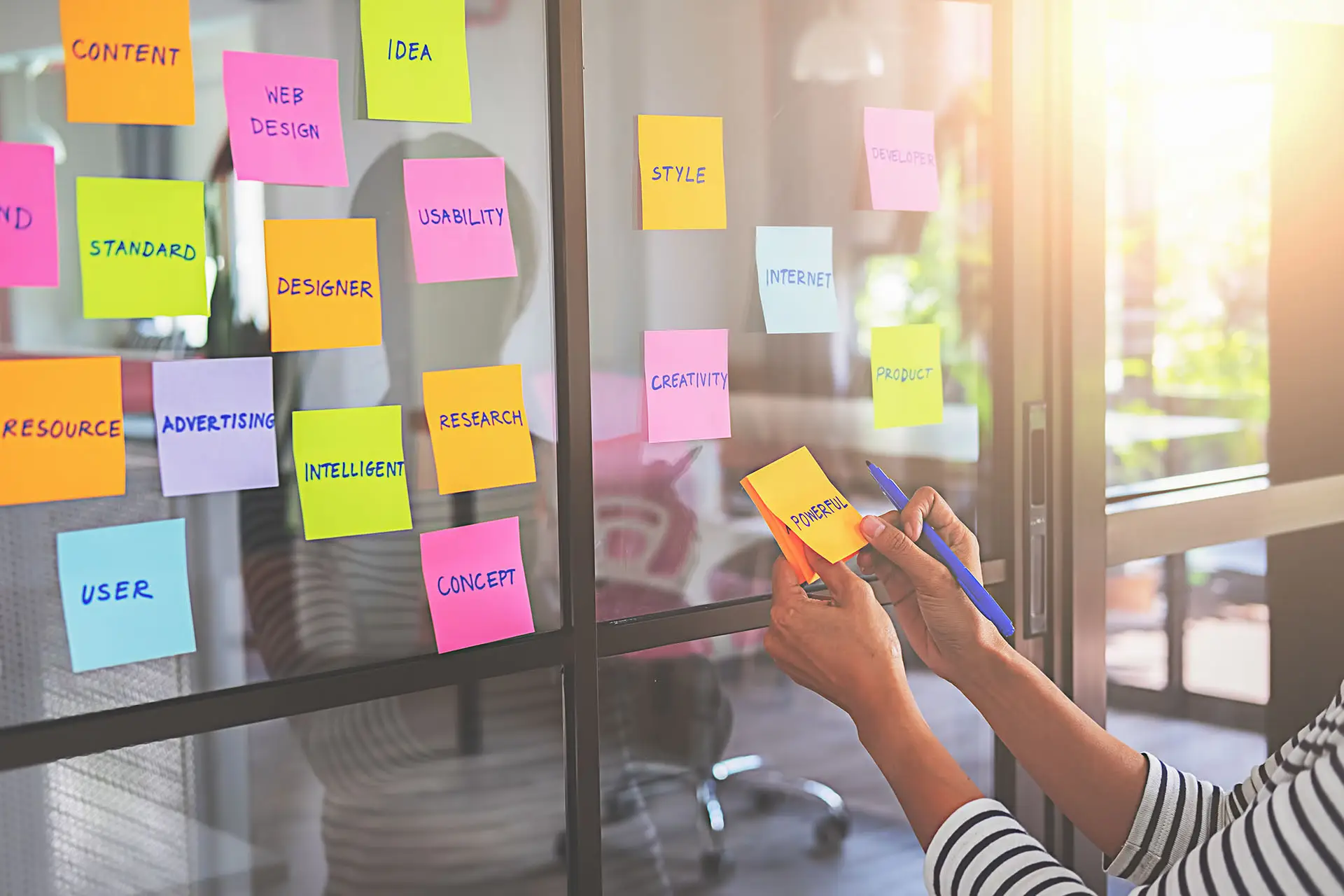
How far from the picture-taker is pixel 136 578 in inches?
39.4

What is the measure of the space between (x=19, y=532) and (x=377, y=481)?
31cm

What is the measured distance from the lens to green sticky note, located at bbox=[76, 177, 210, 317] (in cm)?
96

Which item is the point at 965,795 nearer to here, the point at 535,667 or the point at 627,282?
the point at 535,667

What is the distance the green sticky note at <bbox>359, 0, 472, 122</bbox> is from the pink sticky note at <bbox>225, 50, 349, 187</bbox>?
4cm

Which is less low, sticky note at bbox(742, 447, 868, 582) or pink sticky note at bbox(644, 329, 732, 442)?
pink sticky note at bbox(644, 329, 732, 442)

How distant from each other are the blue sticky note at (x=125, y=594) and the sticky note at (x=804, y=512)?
1.80 feet

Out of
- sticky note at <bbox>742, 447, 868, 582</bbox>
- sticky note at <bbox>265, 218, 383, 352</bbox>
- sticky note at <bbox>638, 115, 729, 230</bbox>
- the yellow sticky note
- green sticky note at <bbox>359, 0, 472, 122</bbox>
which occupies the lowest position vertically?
sticky note at <bbox>742, 447, 868, 582</bbox>

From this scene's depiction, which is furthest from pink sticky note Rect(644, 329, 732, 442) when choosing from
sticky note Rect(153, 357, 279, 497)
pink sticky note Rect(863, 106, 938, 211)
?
sticky note Rect(153, 357, 279, 497)

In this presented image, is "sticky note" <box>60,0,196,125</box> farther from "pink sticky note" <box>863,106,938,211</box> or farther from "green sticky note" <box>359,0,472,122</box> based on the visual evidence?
"pink sticky note" <box>863,106,938,211</box>

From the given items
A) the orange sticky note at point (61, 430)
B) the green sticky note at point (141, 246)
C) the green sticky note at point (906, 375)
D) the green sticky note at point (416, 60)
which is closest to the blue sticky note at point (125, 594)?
the orange sticky note at point (61, 430)

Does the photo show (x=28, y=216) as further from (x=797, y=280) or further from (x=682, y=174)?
(x=797, y=280)

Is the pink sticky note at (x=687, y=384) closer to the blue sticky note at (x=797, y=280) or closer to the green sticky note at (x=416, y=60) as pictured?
the blue sticky note at (x=797, y=280)

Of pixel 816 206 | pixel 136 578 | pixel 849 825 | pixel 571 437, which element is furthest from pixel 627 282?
pixel 849 825

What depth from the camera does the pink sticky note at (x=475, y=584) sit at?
1.17 metres
